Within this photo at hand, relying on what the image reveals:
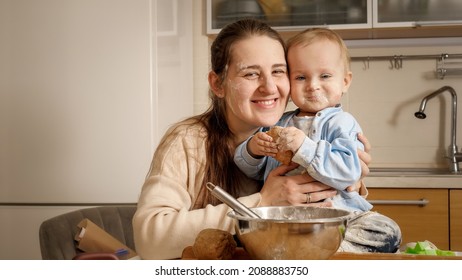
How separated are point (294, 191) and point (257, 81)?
0.61 feet

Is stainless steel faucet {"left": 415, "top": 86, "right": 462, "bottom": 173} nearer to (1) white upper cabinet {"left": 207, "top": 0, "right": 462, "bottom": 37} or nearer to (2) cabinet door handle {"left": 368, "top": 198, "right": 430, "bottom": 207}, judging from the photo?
(1) white upper cabinet {"left": 207, "top": 0, "right": 462, "bottom": 37}

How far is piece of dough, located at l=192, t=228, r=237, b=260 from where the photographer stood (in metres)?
0.57

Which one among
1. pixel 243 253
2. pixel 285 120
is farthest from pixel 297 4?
pixel 243 253

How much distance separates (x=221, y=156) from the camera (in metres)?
0.88

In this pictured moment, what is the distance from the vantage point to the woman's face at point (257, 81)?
2.76 ft

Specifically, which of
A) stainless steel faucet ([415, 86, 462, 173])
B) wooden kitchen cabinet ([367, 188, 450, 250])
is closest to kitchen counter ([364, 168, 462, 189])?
wooden kitchen cabinet ([367, 188, 450, 250])

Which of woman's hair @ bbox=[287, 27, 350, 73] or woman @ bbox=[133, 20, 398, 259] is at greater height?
woman's hair @ bbox=[287, 27, 350, 73]

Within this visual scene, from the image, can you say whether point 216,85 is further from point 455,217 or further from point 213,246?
point 455,217

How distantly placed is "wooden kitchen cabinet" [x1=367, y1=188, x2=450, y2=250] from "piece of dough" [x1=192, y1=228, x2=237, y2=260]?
1.04 m

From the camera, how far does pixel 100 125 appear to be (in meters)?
1.58

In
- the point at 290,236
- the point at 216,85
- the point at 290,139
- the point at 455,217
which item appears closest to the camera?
the point at 290,236

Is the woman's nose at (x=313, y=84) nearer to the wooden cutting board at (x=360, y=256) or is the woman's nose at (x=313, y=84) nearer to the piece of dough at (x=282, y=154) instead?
the piece of dough at (x=282, y=154)

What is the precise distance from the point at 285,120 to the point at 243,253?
30 centimetres

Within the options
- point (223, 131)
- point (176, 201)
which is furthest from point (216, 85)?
point (176, 201)
